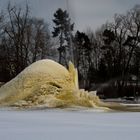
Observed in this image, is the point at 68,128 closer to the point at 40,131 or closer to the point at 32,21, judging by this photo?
the point at 40,131

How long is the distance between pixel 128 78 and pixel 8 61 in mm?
23828

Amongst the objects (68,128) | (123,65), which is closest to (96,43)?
(123,65)

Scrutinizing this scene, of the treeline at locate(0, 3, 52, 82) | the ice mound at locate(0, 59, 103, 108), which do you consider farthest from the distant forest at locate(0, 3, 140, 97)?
the ice mound at locate(0, 59, 103, 108)

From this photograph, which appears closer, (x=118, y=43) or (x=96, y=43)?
(x=118, y=43)

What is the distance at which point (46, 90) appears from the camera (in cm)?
2400

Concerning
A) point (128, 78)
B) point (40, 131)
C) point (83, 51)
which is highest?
point (83, 51)

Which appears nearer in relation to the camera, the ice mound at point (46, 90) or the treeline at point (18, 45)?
the ice mound at point (46, 90)

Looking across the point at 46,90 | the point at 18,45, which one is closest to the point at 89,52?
the point at 18,45

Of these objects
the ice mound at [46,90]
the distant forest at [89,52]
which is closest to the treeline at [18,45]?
the distant forest at [89,52]

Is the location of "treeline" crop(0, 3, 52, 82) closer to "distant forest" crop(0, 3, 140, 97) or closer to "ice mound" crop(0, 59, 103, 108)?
"distant forest" crop(0, 3, 140, 97)

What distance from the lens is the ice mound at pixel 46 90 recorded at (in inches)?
914

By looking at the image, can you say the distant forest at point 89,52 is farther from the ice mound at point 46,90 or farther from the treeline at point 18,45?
the ice mound at point 46,90

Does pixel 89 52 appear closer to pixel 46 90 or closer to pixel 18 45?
pixel 18 45

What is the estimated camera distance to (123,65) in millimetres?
73188
